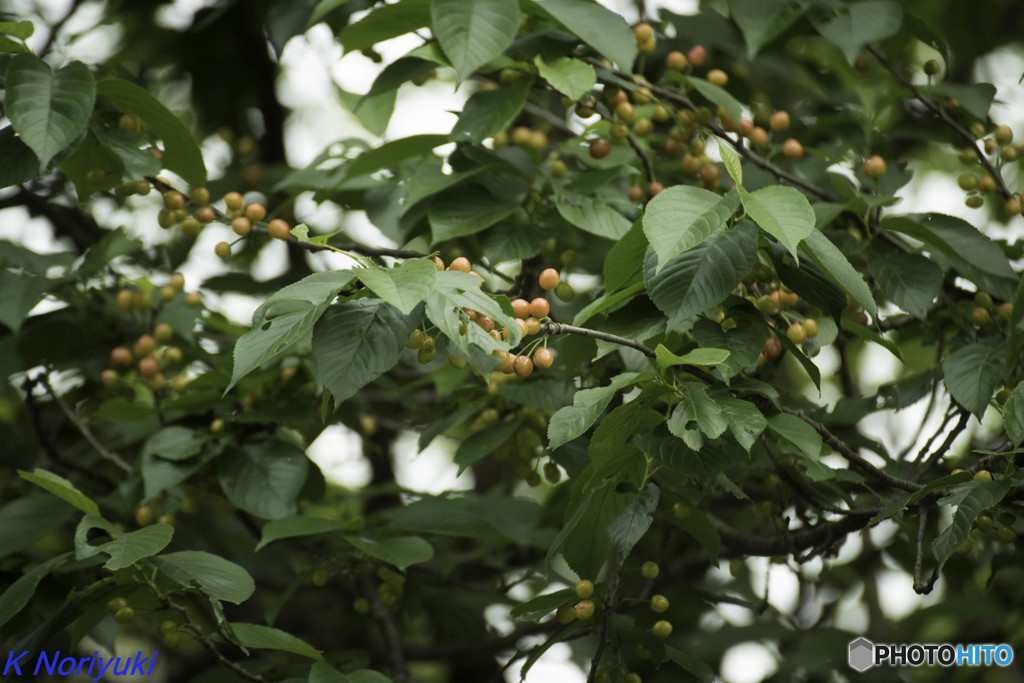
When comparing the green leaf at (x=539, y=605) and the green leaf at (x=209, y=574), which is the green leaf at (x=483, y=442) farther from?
the green leaf at (x=209, y=574)

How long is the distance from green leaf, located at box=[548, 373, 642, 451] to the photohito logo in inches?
55.9

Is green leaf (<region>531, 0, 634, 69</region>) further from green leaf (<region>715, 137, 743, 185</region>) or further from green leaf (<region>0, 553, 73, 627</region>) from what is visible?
green leaf (<region>0, 553, 73, 627</region>)

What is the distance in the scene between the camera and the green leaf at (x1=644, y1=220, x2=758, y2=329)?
152 centimetres

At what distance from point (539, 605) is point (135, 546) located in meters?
0.79

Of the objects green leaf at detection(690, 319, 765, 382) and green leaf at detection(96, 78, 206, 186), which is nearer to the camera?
green leaf at detection(690, 319, 765, 382)

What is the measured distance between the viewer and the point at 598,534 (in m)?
1.83

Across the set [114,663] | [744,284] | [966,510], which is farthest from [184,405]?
[966,510]

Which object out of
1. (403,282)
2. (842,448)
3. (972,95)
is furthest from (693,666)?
(972,95)

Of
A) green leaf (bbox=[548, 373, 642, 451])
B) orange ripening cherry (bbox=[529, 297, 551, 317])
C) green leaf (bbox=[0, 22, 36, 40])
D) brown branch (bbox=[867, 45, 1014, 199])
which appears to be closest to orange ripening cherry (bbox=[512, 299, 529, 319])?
orange ripening cherry (bbox=[529, 297, 551, 317])

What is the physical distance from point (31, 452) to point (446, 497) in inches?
60.3

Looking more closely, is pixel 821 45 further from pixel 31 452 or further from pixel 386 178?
pixel 31 452

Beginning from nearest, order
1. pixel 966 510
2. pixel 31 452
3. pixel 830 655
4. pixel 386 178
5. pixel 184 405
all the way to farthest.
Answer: pixel 966 510 < pixel 184 405 < pixel 386 178 < pixel 830 655 < pixel 31 452

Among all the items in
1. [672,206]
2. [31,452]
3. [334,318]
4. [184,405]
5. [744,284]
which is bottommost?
[31,452]

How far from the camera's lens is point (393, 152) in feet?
7.22
